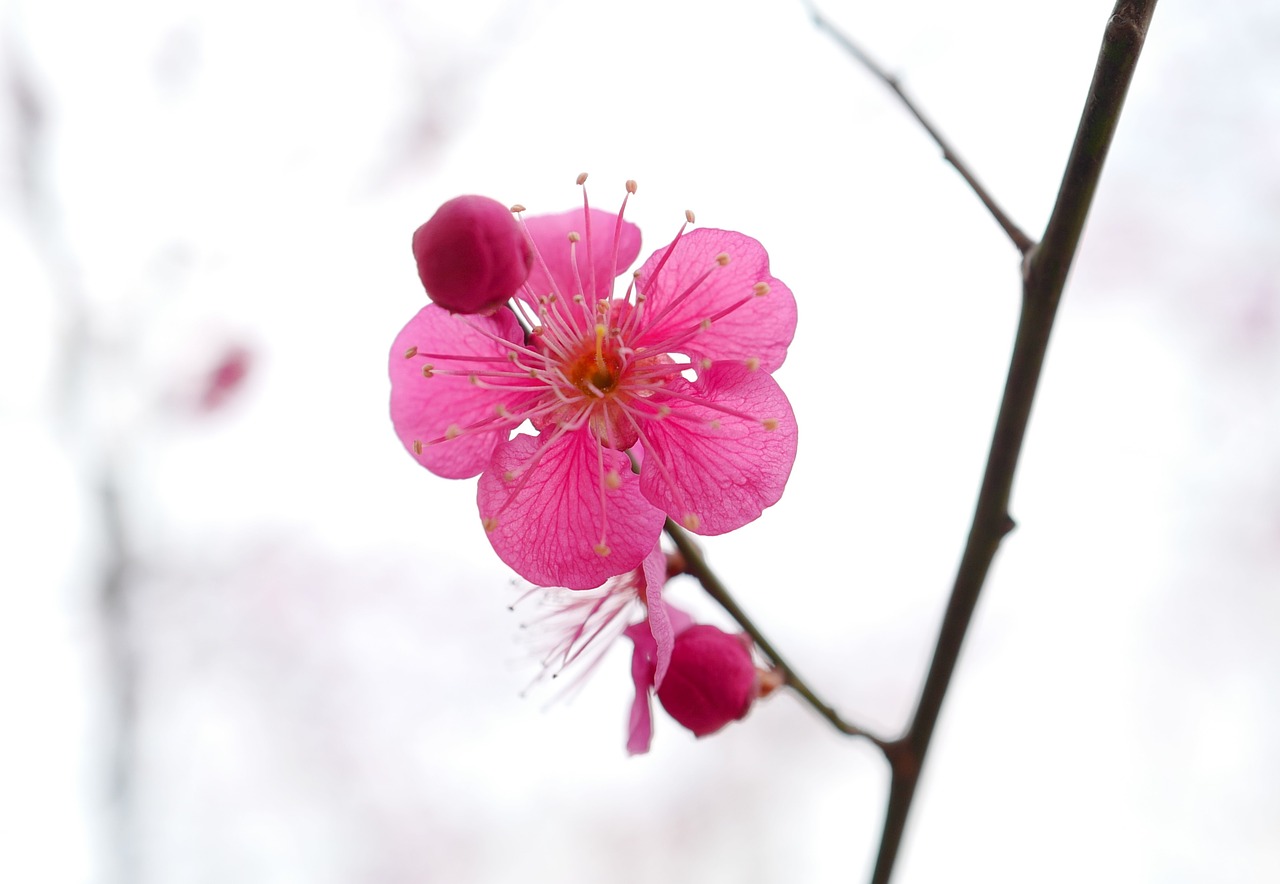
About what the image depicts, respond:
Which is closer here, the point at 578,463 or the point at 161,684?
the point at 578,463

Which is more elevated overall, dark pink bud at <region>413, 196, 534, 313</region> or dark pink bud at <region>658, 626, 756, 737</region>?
dark pink bud at <region>413, 196, 534, 313</region>

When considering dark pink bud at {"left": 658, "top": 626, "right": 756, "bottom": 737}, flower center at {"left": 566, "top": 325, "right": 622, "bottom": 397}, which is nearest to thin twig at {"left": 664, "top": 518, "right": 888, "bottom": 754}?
dark pink bud at {"left": 658, "top": 626, "right": 756, "bottom": 737}

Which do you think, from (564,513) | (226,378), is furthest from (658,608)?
(226,378)

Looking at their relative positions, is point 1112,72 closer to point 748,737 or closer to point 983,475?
point 983,475

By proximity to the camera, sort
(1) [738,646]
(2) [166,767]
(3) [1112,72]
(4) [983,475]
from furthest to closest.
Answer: (2) [166,767] → (1) [738,646] → (4) [983,475] → (3) [1112,72]

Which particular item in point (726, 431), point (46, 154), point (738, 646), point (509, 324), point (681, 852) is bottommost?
point (681, 852)

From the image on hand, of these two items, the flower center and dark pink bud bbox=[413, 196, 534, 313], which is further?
the flower center

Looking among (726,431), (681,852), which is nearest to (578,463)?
(726,431)

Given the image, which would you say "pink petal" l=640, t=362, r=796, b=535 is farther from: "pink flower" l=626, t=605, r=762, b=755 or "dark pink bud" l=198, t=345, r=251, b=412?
"dark pink bud" l=198, t=345, r=251, b=412
